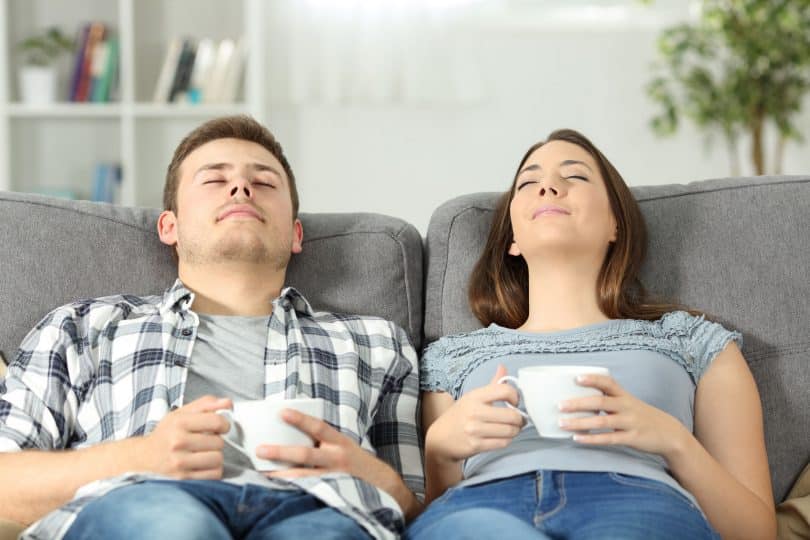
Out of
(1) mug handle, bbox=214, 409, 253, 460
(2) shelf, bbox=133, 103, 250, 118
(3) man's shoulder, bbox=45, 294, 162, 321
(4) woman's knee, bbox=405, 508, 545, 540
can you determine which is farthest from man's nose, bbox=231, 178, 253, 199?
(2) shelf, bbox=133, 103, 250, 118

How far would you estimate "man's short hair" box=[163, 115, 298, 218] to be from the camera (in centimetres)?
190

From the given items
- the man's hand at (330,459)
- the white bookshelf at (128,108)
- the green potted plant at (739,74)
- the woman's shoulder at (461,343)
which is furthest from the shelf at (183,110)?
the man's hand at (330,459)

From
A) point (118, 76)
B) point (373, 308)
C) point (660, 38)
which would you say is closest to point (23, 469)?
point (373, 308)

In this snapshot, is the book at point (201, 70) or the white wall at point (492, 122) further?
the white wall at point (492, 122)

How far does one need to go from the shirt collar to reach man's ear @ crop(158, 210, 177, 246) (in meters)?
0.08

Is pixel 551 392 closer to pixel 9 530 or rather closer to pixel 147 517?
pixel 147 517

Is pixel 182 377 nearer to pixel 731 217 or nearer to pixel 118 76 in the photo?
pixel 731 217

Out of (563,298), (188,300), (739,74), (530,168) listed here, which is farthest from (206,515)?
(739,74)

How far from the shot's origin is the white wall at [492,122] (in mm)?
4285

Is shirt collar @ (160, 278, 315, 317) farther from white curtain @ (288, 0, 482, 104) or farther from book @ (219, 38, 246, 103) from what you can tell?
white curtain @ (288, 0, 482, 104)

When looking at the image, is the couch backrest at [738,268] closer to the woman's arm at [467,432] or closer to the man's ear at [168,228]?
the woman's arm at [467,432]

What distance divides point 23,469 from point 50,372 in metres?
0.18

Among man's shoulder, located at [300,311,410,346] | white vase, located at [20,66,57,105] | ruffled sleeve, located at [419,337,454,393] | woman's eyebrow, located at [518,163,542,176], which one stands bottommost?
ruffled sleeve, located at [419,337,454,393]

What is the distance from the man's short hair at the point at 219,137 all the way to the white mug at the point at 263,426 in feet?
2.26
